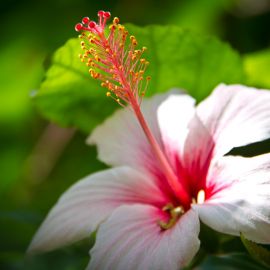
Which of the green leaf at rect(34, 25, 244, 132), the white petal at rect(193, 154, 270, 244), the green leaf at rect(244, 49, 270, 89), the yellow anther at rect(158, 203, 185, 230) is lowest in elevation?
the yellow anther at rect(158, 203, 185, 230)

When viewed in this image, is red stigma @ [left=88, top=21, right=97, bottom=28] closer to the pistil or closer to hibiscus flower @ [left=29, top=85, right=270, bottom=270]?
the pistil

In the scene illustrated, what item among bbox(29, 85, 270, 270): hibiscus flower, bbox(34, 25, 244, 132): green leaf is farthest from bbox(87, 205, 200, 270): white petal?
bbox(34, 25, 244, 132): green leaf

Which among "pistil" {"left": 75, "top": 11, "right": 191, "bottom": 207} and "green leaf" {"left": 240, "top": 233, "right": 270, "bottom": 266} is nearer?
"green leaf" {"left": 240, "top": 233, "right": 270, "bottom": 266}

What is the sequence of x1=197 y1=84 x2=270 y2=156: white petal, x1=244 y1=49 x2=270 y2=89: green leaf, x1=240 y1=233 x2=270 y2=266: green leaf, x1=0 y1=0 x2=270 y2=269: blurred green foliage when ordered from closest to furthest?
1. x1=240 y1=233 x2=270 y2=266: green leaf
2. x1=197 y1=84 x2=270 y2=156: white petal
3. x1=244 y1=49 x2=270 y2=89: green leaf
4. x1=0 y1=0 x2=270 y2=269: blurred green foliage

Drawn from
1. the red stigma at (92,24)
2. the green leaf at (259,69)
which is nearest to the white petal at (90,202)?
the red stigma at (92,24)

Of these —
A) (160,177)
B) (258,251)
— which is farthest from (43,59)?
(258,251)

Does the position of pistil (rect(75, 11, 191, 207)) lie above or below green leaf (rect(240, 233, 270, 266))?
above

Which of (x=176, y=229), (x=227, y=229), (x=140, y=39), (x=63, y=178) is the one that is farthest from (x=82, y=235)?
(x=63, y=178)

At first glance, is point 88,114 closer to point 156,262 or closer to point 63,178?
point 156,262
